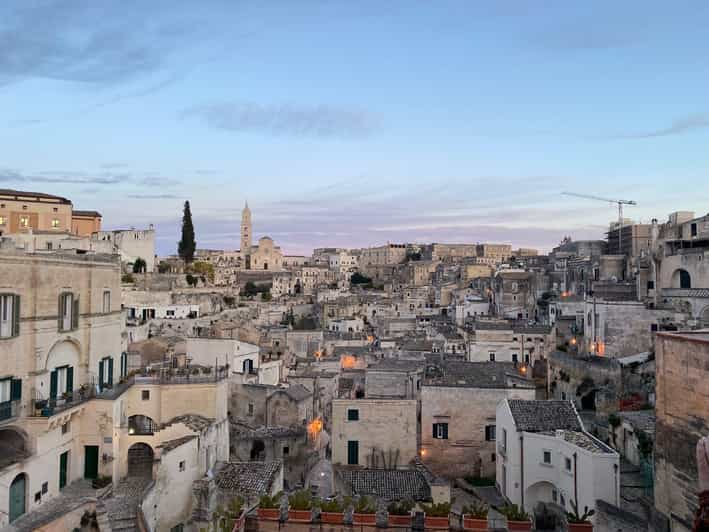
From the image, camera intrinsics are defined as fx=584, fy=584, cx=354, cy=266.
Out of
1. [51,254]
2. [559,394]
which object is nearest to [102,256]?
[51,254]

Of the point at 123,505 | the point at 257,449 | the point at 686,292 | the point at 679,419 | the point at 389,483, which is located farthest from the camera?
the point at 686,292

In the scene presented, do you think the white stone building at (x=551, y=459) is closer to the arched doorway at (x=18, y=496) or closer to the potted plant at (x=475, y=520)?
the potted plant at (x=475, y=520)

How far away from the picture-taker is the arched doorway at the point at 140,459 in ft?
67.6

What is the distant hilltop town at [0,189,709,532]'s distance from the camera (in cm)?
1522

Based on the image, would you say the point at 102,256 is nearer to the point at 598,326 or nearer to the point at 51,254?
the point at 51,254

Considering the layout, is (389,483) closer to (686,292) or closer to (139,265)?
(686,292)

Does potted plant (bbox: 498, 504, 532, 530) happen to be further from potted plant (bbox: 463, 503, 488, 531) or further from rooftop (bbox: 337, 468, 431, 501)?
rooftop (bbox: 337, 468, 431, 501)

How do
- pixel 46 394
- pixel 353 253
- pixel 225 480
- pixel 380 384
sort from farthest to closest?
pixel 353 253 < pixel 380 384 < pixel 46 394 < pixel 225 480

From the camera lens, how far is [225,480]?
18.8 metres

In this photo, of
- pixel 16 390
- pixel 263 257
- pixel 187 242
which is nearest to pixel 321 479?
pixel 16 390

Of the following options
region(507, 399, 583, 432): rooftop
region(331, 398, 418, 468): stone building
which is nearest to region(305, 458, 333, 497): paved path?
region(331, 398, 418, 468): stone building

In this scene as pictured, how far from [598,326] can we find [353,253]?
137358 millimetres

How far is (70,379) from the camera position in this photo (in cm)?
2152

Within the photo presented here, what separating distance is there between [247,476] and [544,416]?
10.8 m
